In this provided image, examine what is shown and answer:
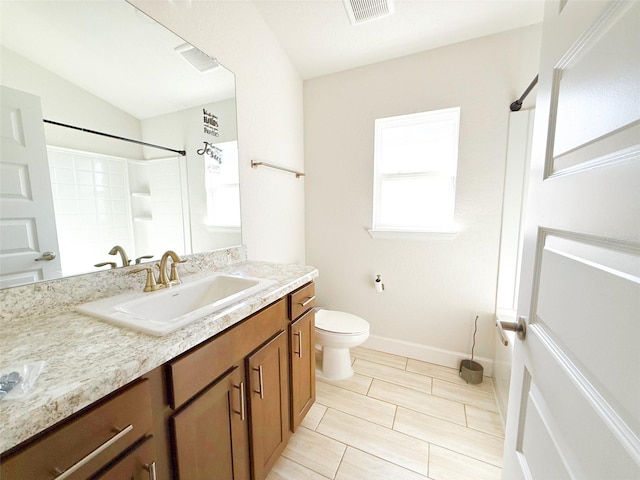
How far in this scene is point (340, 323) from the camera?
192 centimetres

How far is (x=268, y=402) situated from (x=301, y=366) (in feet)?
0.97

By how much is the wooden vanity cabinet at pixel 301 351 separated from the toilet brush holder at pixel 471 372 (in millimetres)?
1197

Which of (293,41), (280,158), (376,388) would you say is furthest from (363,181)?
(376,388)

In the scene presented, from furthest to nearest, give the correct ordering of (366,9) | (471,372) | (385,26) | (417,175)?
(417,175)
(471,372)
(385,26)
(366,9)

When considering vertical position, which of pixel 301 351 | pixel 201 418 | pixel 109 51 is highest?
pixel 109 51

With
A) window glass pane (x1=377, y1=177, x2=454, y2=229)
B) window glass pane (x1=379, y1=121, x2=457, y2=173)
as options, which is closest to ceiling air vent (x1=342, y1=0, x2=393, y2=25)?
window glass pane (x1=379, y1=121, x2=457, y2=173)

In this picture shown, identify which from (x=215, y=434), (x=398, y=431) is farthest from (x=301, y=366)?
(x=398, y=431)

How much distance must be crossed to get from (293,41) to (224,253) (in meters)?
1.68

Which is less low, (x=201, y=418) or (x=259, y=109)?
(x=259, y=109)

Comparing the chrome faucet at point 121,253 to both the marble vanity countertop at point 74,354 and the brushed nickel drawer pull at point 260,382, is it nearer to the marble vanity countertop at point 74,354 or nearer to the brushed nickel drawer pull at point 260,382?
the marble vanity countertop at point 74,354

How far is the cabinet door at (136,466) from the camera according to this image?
0.54m

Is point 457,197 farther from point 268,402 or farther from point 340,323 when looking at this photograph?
point 268,402

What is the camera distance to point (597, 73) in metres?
0.46

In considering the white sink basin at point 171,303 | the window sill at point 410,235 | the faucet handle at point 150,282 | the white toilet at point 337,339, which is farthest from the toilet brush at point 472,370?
the faucet handle at point 150,282
